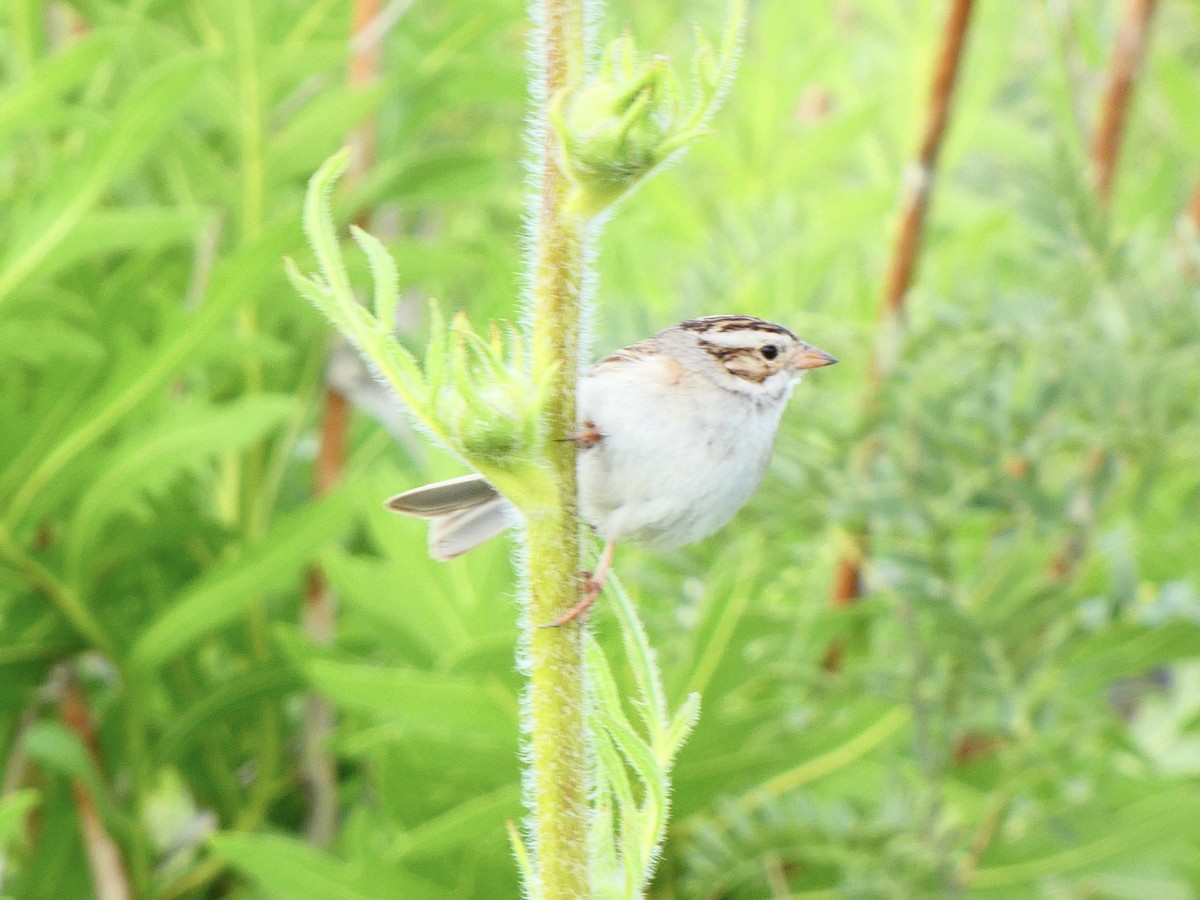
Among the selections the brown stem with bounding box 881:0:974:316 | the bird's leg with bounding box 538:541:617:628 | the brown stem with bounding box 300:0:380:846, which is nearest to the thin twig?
the brown stem with bounding box 881:0:974:316

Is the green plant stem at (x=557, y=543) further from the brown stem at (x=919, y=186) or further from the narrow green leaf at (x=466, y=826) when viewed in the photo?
the brown stem at (x=919, y=186)

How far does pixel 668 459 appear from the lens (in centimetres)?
100

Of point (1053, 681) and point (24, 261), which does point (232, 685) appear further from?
point (1053, 681)

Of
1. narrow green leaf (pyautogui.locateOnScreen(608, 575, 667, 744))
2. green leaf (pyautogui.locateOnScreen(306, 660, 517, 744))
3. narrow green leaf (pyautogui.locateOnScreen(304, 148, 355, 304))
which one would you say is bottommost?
green leaf (pyautogui.locateOnScreen(306, 660, 517, 744))

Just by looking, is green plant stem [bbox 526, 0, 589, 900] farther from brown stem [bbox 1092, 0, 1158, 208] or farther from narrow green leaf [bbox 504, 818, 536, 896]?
brown stem [bbox 1092, 0, 1158, 208]

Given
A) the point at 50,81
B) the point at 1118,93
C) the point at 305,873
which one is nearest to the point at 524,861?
the point at 305,873

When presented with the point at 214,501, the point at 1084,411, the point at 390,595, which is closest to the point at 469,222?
the point at 214,501

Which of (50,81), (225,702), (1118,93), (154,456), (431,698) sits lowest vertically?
(225,702)

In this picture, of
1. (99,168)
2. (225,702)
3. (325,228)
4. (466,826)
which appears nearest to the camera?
(325,228)

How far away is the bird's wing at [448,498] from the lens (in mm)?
910

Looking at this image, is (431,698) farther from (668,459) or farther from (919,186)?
(919,186)

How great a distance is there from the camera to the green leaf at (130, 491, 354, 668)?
4.99 ft

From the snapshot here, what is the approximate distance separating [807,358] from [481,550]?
1.73ft

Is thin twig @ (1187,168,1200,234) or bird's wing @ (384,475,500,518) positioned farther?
thin twig @ (1187,168,1200,234)
